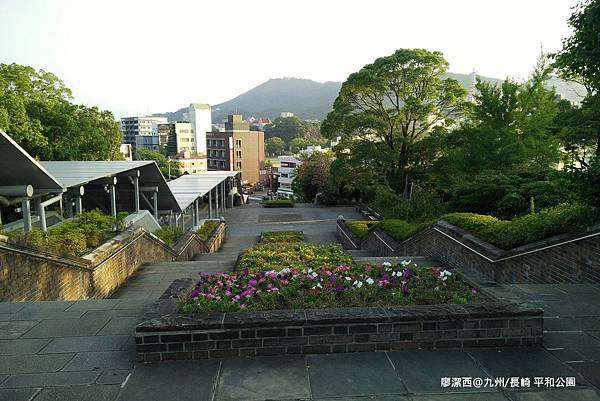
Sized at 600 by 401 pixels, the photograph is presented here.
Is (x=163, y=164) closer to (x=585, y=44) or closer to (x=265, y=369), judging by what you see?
(x=585, y=44)

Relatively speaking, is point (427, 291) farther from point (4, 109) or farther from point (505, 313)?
point (4, 109)

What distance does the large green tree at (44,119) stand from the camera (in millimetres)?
20969

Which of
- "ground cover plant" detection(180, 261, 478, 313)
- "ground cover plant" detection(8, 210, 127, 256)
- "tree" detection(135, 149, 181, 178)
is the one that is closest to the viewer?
"ground cover plant" detection(180, 261, 478, 313)

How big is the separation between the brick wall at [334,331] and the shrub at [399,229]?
29.0ft

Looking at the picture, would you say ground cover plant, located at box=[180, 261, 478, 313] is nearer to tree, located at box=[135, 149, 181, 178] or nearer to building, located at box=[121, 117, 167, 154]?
tree, located at box=[135, 149, 181, 178]

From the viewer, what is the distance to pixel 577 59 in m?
6.46

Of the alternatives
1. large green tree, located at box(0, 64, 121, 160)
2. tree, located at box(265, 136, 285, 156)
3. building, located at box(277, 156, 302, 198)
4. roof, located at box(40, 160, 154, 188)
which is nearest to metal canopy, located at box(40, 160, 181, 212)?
roof, located at box(40, 160, 154, 188)

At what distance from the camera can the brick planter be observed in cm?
384

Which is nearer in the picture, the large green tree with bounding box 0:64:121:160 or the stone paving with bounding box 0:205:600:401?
the stone paving with bounding box 0:205:600:401

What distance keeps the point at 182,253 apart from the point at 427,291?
11203 mm

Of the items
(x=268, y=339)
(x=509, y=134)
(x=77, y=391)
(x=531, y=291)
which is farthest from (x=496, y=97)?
(x=77, y=391)

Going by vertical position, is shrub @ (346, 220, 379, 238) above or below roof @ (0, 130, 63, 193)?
below

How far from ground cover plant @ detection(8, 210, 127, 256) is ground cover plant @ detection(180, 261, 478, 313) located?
3502 millimetres

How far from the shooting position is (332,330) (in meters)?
3.94
